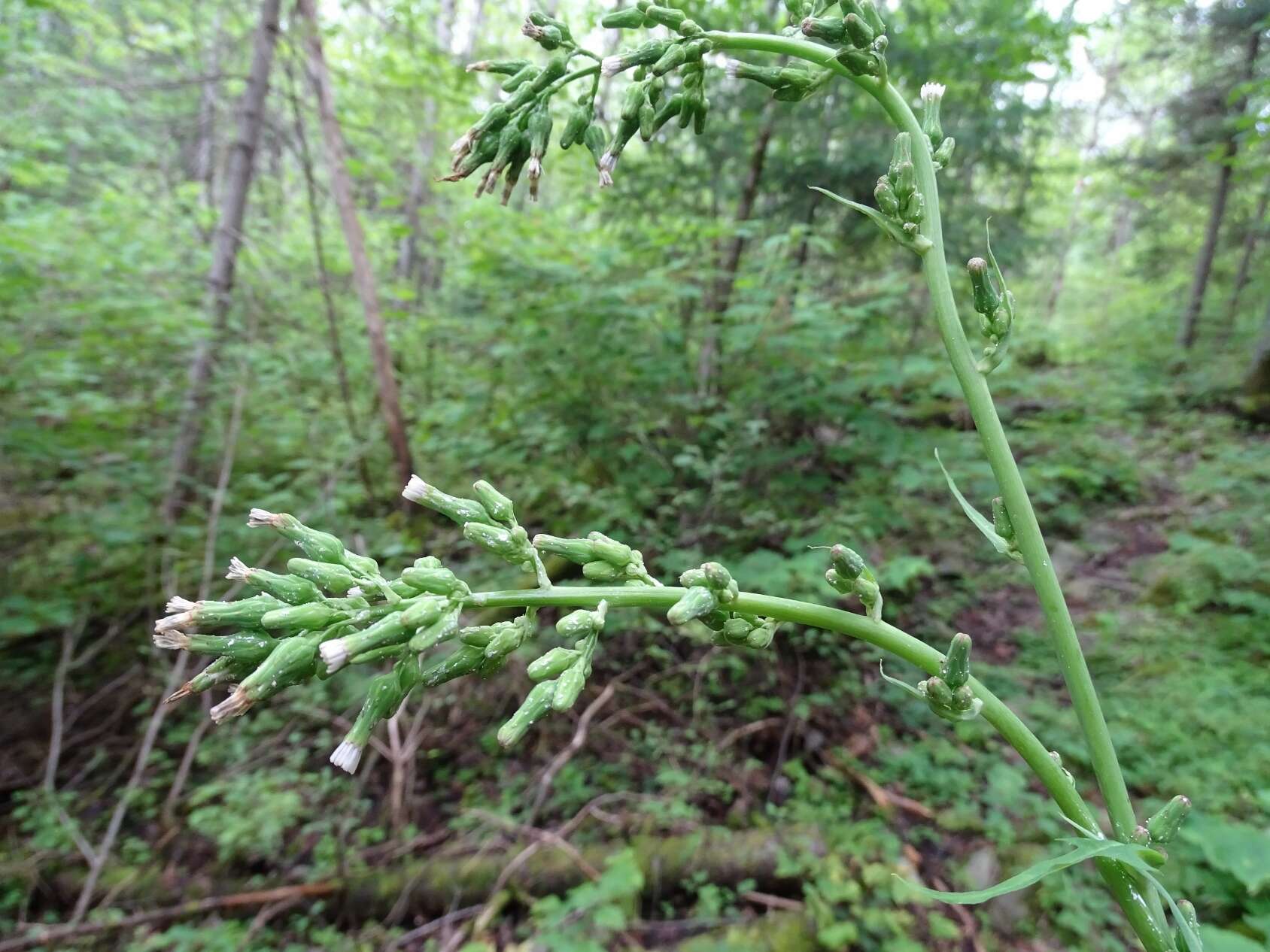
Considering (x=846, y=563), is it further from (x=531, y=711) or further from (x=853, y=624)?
(x=531, y=711)

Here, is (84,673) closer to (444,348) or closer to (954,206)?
(444,348)

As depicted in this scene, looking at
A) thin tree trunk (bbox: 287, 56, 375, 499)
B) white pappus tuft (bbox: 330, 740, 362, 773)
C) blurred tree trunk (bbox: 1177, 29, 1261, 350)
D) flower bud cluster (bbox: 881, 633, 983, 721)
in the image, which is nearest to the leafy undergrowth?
thin tree trunk (bbox: 287, 56, 375, 499)

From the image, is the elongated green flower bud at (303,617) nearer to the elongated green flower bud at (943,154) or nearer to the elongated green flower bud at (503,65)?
the elongated green flower bud at (503,65)

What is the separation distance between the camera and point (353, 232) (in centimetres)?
650

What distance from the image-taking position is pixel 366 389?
9.04m

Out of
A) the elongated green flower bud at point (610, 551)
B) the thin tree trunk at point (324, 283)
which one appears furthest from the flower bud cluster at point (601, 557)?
the thin tree trunk at point (324, 283)

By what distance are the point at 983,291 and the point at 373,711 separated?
48.5 inches

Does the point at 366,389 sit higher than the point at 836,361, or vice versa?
the point at 836,361

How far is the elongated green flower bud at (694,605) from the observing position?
0.94 metres

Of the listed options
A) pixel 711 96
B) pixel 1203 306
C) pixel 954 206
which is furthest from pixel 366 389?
pixel 1203 306

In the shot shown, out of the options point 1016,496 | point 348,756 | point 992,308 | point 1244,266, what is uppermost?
point 1244,266

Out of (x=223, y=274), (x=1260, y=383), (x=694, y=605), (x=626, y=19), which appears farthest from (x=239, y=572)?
(x=1260, y=383)

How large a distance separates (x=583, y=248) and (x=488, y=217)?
1.64 m

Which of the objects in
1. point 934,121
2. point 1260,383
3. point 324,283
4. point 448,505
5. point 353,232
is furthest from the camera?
point 1260,383
